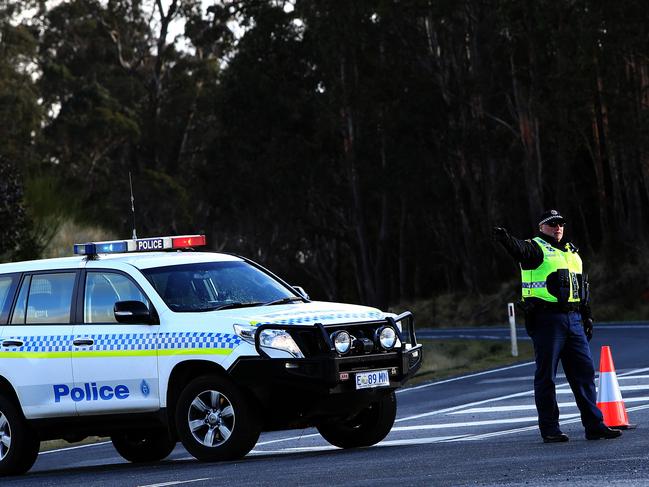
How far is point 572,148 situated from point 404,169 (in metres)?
7.11

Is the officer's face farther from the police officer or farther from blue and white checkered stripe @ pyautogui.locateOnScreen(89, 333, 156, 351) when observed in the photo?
blue and white checkered stripe @ pyautogui.locateOnScreen(89, 333, 156, 351)

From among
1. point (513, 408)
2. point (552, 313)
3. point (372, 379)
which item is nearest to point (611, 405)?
point (552, 313)

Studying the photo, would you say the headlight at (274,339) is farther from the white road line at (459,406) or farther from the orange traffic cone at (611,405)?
the white road line at (459,406)

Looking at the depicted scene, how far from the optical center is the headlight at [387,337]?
1155 centimetres

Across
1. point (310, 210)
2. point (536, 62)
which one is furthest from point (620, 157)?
point (310, 210)

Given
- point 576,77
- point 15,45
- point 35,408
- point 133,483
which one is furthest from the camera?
point 15,45

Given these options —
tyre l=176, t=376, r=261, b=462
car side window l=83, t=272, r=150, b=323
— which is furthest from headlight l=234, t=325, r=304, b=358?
car side window l=83, t=272, r=150, b=323

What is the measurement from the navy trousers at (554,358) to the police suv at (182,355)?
1.09m

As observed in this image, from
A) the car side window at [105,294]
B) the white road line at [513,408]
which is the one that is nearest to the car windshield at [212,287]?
the car side window at [105,294]

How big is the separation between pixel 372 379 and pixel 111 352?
2085mm

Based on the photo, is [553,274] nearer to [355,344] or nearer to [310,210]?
[355,344]

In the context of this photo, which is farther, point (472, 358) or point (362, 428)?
point (472, 358)

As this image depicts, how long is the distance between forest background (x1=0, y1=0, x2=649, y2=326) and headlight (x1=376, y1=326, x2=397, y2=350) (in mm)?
24809

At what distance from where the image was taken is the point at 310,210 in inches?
2254
